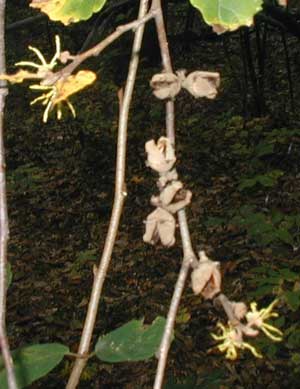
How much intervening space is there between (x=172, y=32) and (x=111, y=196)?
12.1ft

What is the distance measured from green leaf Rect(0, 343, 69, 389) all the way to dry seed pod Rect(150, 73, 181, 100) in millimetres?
476

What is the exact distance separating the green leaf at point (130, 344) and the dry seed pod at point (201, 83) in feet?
1.49

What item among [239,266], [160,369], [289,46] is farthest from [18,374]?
[289,46]

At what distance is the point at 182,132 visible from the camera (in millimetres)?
7004

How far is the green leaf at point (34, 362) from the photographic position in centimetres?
112

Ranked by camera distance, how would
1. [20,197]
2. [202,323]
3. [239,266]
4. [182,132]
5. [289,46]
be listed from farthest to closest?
[289,46] < [182,132] < [20,197] < [239,266] < [202,323]

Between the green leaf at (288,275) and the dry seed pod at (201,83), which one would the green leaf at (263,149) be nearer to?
the green leaf at (288,275)

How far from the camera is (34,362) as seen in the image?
1.15m

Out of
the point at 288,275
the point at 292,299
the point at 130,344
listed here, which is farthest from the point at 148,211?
the point at 130,344

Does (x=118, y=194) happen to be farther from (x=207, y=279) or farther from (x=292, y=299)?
(x=292, y=299)

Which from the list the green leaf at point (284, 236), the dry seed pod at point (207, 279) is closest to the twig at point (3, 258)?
the dry seed pod at point (207, 279)

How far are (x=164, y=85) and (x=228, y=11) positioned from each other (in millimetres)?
164

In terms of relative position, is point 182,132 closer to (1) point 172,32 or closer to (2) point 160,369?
(1) point 172,32

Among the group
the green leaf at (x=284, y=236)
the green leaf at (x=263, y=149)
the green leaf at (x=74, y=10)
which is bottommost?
the green leaf at (x=284, y=236)
